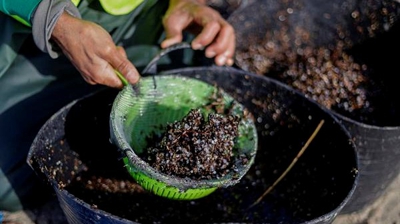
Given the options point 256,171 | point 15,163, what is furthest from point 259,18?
point 15,163

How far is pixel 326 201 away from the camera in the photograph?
1820 mm

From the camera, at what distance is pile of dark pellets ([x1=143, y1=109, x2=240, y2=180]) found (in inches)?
61.9

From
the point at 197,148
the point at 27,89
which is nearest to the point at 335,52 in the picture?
the point at 197,148

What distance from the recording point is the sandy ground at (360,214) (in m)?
2.07

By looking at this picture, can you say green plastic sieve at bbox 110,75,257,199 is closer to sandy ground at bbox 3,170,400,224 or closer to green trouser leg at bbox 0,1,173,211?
green trouser leg at bbox 0,1,173,211

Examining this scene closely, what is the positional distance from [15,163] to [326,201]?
103cm

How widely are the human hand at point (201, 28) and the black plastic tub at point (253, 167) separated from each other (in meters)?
0.10

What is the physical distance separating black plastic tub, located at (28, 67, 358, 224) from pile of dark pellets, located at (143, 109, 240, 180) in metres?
0.30

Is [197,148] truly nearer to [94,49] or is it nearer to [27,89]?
[94,49]

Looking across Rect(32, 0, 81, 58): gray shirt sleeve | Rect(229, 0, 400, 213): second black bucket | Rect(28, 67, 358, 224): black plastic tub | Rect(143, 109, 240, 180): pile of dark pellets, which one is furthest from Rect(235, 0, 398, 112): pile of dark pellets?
Rect(32, 0, 81, 58): gray shirt sleeve

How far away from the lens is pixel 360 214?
220 centimetres

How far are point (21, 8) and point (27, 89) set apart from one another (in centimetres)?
39

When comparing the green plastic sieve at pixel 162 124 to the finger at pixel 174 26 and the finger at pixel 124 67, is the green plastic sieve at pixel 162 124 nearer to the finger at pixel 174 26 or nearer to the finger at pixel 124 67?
the finger at pixel 124 67

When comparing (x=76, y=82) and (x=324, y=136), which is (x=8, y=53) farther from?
(x=324, y=136)
